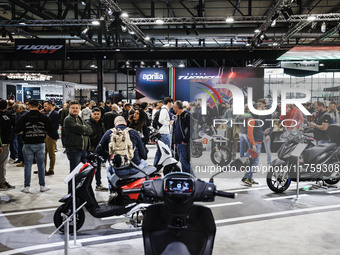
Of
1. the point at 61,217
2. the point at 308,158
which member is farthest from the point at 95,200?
the point at 308,158

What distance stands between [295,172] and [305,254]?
2500 mm

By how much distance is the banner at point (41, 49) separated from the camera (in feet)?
43.2

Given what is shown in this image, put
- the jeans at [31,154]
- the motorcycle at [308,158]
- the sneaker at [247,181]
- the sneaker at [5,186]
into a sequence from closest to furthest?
the motorcycle at [308,158]
the jeans at [31,154]
the sneaker at [5,186]
the sneaker at [247,181]

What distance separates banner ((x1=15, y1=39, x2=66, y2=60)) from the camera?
1317cm

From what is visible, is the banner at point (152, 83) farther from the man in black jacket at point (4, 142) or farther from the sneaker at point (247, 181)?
the man in black jacket at point (4, 142)

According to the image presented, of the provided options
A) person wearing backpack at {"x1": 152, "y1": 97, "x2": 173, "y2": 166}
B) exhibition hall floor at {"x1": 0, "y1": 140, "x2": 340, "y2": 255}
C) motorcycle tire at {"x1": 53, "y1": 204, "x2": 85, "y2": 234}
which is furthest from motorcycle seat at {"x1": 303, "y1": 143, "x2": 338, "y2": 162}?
motorcycle tire at {"x1": 53, "y1": 204, "x2": 85, "y2": 234}

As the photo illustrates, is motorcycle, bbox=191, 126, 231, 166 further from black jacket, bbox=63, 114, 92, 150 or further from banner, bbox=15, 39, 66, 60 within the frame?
banner, bbox=15, 39, 66, 60

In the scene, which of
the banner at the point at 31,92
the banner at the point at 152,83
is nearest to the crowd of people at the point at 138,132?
the banner at the point at 152,83

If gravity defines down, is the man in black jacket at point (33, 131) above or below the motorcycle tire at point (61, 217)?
above

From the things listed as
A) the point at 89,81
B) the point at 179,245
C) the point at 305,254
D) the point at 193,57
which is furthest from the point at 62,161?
the point at 89,81

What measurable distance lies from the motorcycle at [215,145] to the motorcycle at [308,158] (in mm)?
985

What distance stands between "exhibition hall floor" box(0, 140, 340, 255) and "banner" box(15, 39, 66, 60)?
7625 millimetres

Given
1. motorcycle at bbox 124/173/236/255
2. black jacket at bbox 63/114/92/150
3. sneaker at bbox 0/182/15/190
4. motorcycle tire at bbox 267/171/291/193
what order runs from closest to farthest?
motorcycle at bbox 124/173/236/255
black jacket at bbox 63/114/92/150
motorcycle tire at bbox 267/171/291/193
sneaker at bbox 0/182/15/190

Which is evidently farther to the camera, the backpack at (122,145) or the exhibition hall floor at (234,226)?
the backpack at (122,145)
